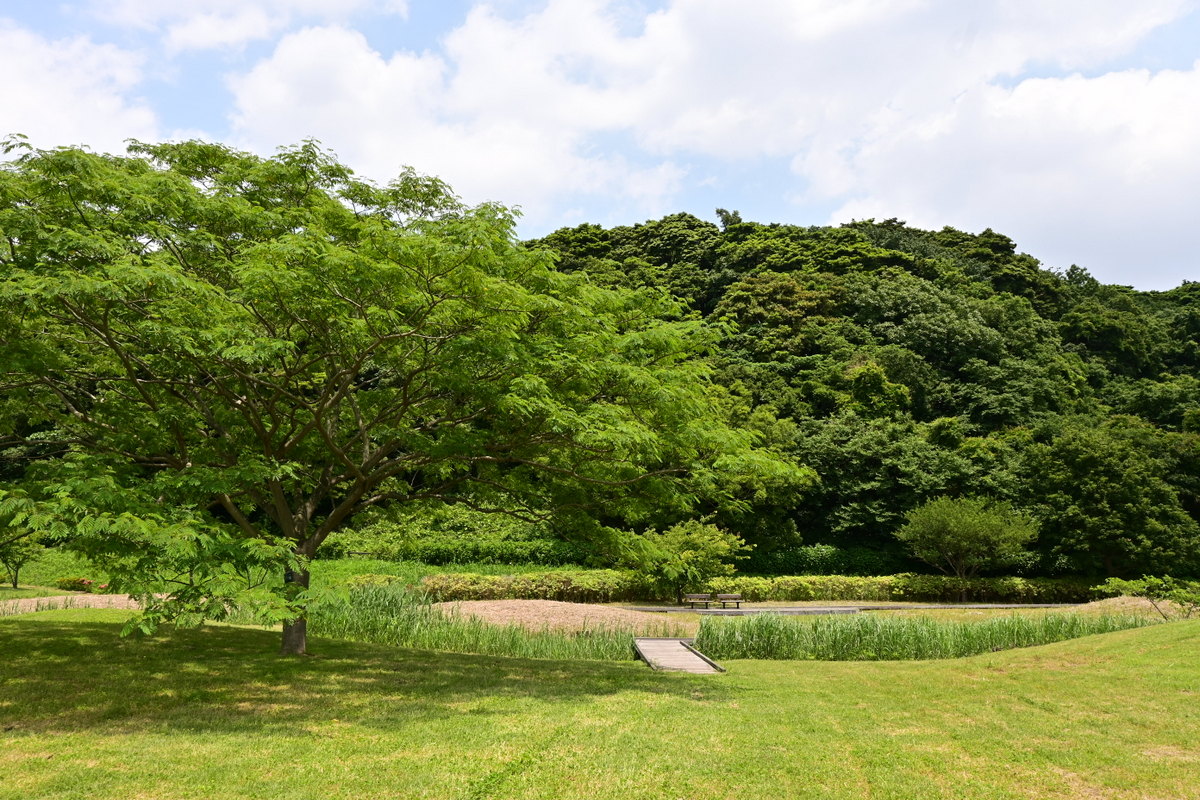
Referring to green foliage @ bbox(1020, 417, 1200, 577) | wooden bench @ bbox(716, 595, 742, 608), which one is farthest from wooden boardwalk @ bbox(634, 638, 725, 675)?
green foliage @ bbox(1020, 417, 1200, 577)

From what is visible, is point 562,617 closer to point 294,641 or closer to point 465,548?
point 294,641

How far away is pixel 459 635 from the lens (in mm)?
14156

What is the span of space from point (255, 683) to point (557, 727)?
14.2 feet

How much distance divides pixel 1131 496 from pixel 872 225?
140 feet

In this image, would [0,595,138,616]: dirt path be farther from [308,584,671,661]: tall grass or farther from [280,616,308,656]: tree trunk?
[280,616,308,656]: tree trunk

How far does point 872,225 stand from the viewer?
6619 centimetres

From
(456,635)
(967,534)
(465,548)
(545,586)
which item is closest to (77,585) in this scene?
(465,548)

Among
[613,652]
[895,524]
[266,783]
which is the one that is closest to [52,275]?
[266,783]

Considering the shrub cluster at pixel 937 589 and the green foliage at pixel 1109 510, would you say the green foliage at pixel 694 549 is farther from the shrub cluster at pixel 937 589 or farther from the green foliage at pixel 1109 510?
the green foliage at pixel 1109 510

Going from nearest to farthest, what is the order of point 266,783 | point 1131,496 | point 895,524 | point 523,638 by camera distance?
1. point 266,783
2. point 523,638
3. point 1131,496
4. point 895,524

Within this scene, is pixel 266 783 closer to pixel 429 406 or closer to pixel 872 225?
pixel 429 406

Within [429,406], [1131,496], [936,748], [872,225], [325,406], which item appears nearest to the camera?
[936,748]

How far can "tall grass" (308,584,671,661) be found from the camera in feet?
45.7

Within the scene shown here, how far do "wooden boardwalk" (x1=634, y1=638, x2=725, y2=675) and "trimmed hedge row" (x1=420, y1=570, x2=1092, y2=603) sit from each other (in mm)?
10467
